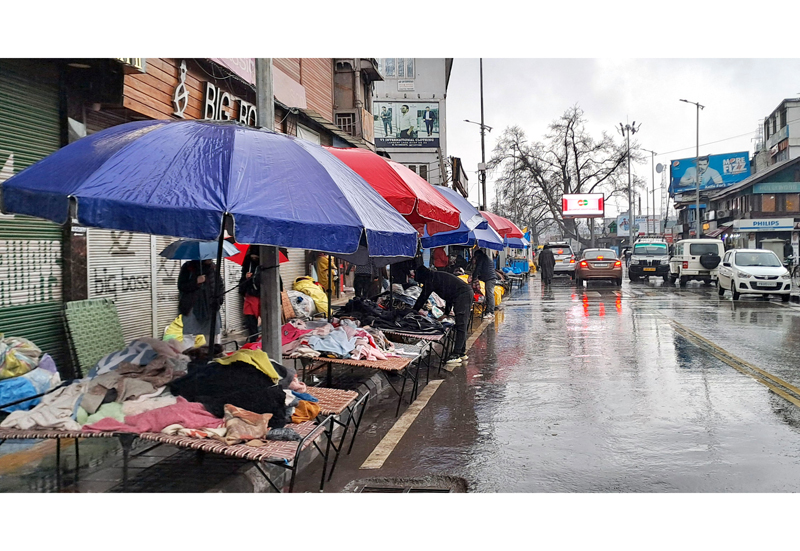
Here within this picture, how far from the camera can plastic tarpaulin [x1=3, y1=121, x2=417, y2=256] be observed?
13.1 feet

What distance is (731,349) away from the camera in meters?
11.0

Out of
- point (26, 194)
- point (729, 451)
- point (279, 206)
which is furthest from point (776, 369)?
point (26, 194)

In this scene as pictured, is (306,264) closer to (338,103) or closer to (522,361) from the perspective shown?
(338,103)

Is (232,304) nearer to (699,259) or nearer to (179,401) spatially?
(179,401)

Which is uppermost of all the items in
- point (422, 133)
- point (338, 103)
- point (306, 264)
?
point (422, 133)

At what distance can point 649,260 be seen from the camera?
32906 mm

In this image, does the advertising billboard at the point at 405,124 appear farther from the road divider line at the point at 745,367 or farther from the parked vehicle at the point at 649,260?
the road divider line at the point at 745,367

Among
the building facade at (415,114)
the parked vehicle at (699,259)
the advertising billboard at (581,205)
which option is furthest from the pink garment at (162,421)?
the advertising billboard at (581,205)

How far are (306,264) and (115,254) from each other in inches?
351

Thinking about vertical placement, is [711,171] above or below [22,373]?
above

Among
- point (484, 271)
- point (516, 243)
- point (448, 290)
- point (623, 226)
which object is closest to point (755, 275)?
point (516, 243)

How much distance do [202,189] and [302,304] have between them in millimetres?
9714

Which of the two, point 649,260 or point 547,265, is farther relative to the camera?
point 649,260

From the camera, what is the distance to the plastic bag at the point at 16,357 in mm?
6051
